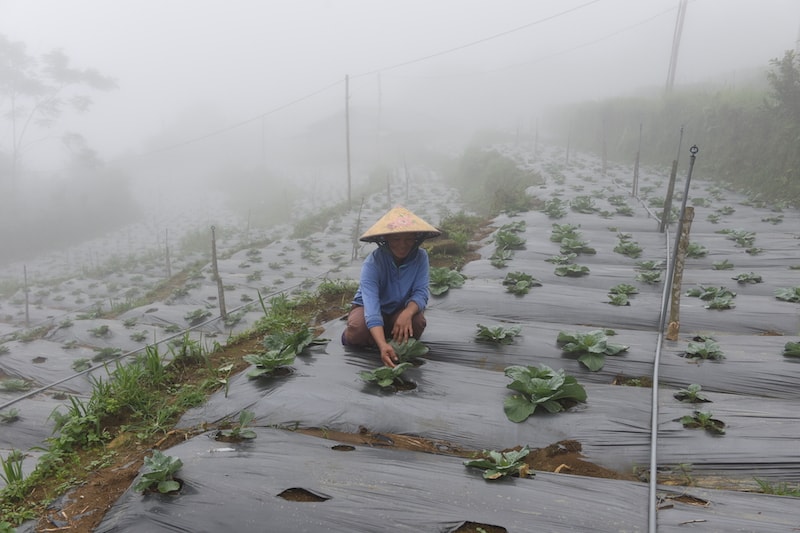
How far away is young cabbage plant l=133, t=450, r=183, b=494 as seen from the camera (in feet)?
6.84

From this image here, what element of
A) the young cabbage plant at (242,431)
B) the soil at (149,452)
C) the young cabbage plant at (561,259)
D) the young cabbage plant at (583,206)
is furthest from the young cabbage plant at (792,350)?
the young cabbage plant at (583,206)

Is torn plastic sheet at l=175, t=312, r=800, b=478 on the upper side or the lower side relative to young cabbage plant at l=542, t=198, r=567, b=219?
lower

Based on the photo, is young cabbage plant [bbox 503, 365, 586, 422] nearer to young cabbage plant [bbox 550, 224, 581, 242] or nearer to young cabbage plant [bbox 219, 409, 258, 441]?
young cabbage plant [bbox 219, 409, 258, 441]

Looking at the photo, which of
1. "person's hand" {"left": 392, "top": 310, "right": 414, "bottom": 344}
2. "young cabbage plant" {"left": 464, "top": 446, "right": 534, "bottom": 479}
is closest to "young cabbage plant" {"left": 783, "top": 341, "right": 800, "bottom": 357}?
"young cabbage plant" {"left": 464, "top": 446, "right": 534, "bottom": 479}

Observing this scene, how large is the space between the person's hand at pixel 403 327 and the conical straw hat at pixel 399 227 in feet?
1.81

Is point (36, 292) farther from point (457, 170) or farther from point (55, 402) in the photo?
point (457, 170)

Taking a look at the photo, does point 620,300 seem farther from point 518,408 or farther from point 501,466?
point 501,466

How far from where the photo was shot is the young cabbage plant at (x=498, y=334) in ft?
12.4

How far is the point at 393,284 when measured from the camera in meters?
3.55

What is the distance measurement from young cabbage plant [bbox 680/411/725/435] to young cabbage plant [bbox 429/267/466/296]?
9.47 feet

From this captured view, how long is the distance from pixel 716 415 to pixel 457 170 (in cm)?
2943

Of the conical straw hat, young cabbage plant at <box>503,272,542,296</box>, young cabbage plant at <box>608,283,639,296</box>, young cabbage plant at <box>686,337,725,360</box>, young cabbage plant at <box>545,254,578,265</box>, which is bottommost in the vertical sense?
young cabbage plant at <box>686,337,725,360</box>

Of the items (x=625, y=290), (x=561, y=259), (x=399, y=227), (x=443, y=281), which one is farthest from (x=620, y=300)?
(x=399, y=227)

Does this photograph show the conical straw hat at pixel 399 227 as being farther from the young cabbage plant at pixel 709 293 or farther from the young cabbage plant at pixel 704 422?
the young cabbage plant at pixel 709 293
